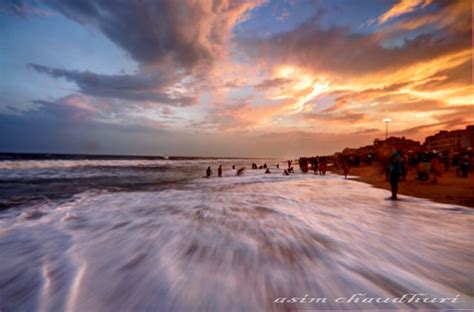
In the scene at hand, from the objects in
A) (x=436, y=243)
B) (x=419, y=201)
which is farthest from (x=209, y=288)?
(x=419, y=201)

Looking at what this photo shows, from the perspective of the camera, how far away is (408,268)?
10.9 feet

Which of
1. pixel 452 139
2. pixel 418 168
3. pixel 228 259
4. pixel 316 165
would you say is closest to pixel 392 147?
pixel 316 165

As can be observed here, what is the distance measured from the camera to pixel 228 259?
144 inches

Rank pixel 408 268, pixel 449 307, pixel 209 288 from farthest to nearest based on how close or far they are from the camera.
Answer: pixel 408 268 < pixel 209 288 < pixel 449 307

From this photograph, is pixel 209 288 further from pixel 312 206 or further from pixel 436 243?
pixel 312 206

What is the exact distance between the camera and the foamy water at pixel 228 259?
263cm

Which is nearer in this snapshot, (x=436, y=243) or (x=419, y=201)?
(x=436, y=243)

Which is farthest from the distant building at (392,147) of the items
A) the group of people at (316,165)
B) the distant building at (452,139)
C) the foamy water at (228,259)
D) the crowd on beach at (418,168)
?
the foamy water at (228,259)

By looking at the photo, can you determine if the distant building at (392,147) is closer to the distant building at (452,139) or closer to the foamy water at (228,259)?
the distant building at (452,139)

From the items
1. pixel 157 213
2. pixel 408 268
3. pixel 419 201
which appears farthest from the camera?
pixel 419 201

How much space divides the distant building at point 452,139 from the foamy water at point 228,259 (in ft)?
268

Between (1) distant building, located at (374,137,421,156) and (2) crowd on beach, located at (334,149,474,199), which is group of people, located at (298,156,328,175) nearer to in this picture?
(2) crowd on beach, located at (334,149,474,199)

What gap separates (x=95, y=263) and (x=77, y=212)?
4920mm

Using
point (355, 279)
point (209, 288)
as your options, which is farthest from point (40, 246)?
point (355, 279)
